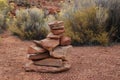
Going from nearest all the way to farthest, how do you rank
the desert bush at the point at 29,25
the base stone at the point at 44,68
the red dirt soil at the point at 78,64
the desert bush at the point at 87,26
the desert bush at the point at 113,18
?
1. the red dirt soil at the point at 78,64
2. the base stone at the point at 44,68
3. the desert bush at the point at 87,26
4. the desert bush at the point at 113,18
5. the desert bush at the point at 29,25

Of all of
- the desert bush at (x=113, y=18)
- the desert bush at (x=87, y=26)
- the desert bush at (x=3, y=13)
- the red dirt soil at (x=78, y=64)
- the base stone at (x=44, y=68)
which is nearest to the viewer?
the red dirt soil at (x=78, y=64)

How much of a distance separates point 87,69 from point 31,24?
3.90 m

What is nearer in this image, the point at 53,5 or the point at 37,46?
the point at 37,46

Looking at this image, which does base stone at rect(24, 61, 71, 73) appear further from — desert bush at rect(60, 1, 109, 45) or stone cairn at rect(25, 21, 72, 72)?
desert bush at rect(60, 1, 109, 45)

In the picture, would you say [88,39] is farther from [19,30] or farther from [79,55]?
[19,30]

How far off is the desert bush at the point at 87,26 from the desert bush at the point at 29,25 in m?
1.12

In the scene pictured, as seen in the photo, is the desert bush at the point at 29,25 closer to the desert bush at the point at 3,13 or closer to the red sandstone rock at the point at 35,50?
the desert bush at the point at 3,13

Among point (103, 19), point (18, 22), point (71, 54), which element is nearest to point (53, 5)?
point (18, 22)

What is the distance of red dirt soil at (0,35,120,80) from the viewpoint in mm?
5934

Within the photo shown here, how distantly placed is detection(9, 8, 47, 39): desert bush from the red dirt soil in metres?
Result: 1.08

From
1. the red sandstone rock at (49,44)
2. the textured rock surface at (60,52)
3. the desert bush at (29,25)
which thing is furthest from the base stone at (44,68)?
the desert bush at (29,25)

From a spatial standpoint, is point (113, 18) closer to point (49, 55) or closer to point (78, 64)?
point (78, 64)

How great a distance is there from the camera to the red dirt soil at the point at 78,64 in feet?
19.5

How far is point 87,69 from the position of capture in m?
6.29
